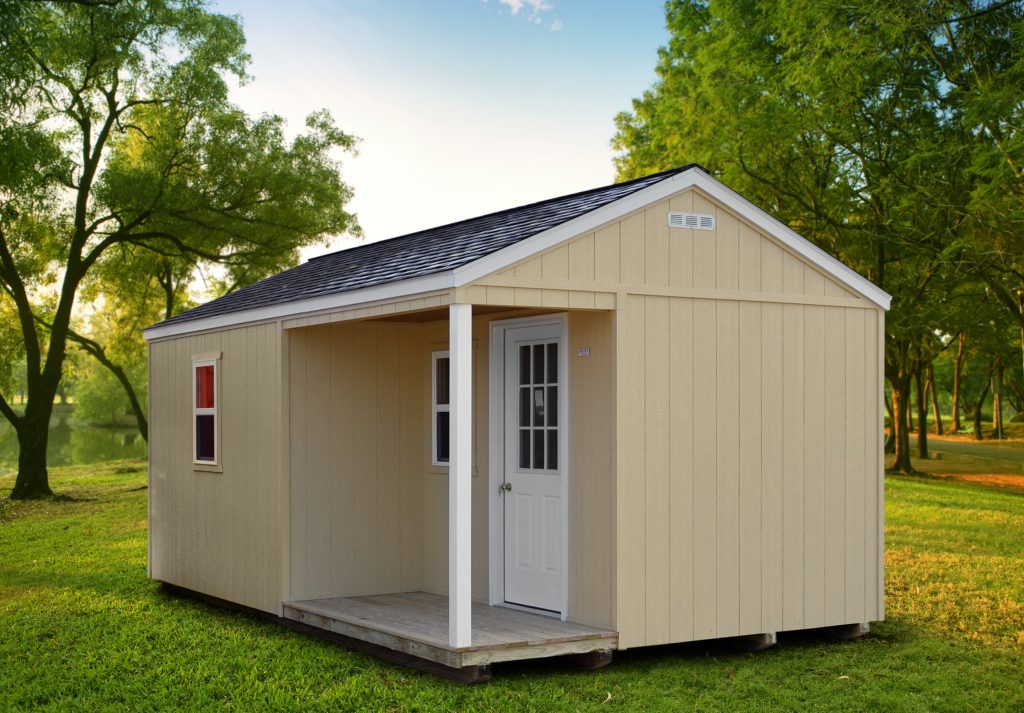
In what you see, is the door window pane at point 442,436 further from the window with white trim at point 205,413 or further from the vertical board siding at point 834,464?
the vertical board siding at point 834,464

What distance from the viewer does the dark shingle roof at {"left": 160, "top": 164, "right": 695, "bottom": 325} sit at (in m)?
7.86

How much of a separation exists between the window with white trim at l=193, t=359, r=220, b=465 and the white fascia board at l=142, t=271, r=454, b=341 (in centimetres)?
41

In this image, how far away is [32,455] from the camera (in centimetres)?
2173

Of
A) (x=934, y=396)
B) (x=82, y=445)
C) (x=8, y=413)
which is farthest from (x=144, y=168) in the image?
(x=934, y=396)

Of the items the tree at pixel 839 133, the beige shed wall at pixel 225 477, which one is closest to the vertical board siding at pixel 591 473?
the beige shed wall at pixel 225 477

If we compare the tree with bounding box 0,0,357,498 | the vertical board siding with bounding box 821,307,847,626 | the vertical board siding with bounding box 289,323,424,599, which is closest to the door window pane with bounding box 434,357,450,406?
the vertical board siding with bounding box 289,323,424,599

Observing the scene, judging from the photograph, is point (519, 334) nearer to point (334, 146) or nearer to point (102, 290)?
point (334, 146)

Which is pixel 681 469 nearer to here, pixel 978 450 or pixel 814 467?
pixel 814 467

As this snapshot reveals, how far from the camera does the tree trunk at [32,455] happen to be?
21500 millimetres

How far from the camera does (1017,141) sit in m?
13.6

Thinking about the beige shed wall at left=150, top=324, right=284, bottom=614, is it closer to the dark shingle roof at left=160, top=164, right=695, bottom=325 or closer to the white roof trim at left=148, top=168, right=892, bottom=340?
the dark shingle roof at left=160, top=164, right=695, bottom=325

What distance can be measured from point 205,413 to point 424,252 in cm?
329

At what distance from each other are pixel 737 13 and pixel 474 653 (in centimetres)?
1713

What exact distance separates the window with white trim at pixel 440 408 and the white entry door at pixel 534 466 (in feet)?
3.55
